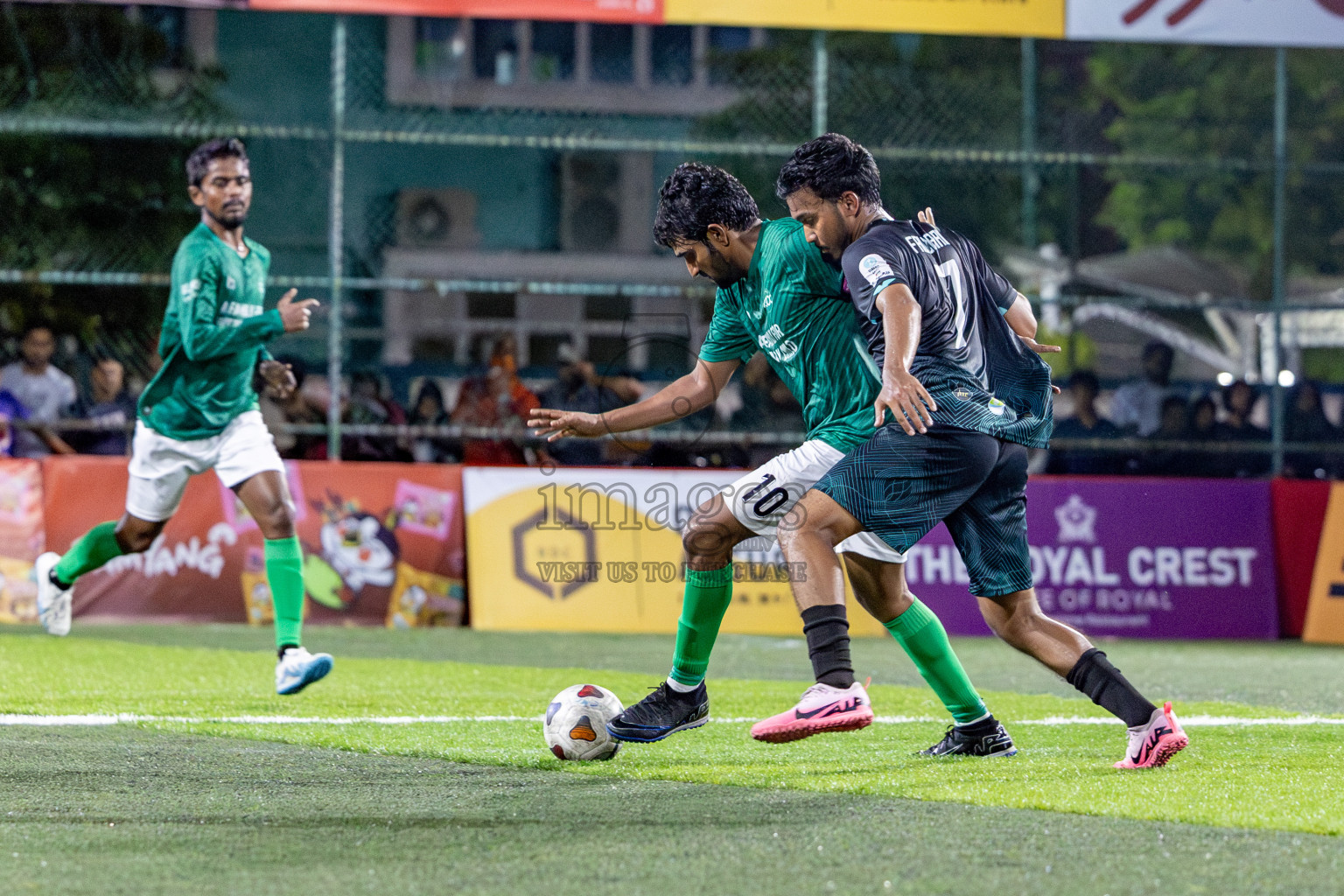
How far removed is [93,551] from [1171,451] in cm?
859

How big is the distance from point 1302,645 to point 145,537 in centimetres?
827

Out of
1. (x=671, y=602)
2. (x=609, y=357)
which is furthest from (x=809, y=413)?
(x=609, y=357)

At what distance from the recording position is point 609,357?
1502 cm

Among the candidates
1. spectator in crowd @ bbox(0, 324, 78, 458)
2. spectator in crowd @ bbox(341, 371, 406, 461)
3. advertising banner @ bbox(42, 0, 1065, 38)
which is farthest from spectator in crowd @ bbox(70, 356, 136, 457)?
advertising banner @ bbox(42, 0, 1065, 38)

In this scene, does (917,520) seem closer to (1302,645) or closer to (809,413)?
(809,413)

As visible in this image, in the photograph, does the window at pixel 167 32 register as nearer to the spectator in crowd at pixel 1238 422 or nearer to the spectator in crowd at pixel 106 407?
the spectator in crowd at pixel 106 407

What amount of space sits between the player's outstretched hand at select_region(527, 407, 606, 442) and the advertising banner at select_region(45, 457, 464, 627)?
6.86m

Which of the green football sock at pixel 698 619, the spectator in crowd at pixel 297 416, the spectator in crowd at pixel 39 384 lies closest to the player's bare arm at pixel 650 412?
the green football sock at pixel 698 619

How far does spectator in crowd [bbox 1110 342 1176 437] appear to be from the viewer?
13.6 meters

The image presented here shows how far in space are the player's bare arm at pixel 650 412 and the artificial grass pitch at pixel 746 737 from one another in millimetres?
1083

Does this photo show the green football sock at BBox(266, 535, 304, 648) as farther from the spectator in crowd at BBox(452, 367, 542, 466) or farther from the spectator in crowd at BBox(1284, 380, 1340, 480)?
the spectator in crowd at BBox(1284, 380, 1340, 480)

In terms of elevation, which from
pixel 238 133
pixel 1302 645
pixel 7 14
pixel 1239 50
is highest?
pixel 1239 50

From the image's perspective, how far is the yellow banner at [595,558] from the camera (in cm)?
1220

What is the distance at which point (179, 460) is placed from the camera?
788 cm
